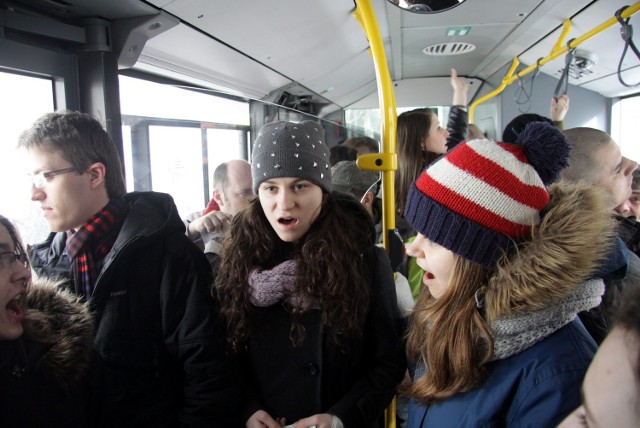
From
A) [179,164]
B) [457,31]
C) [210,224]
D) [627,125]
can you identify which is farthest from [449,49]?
[210,224]

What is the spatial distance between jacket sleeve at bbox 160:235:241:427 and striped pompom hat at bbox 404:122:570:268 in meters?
0.76

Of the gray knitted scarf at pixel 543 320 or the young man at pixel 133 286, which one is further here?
the young man at pixel 133 286

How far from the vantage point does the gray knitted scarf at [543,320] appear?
82 centimetres

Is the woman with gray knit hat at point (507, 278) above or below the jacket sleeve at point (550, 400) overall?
above

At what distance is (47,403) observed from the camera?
81 centimetres

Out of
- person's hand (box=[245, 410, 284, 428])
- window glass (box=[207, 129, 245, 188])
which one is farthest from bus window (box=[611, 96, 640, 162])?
person's hand (box=[245, 410, 284, 428])

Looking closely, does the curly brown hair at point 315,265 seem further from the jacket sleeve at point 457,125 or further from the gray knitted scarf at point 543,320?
the jacket sleeve at point 457,125

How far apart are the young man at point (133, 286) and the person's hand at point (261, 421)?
0.06 meters

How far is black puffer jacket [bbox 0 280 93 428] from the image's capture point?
2.50ft

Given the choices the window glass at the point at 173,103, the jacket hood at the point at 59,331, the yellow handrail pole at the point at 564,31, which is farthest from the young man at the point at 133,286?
the yellow handrail pole at the point at 564,31

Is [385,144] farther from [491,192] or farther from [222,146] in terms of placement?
[222,146]

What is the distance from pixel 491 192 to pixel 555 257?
182 mm

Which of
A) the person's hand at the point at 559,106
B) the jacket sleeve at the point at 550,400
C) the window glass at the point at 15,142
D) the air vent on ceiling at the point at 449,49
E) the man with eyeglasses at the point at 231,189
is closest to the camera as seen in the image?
the jacket sleeve at the point at 550,400

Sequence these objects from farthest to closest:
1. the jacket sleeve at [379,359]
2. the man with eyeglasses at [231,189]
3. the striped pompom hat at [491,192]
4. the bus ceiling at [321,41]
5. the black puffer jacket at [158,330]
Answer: the man with eyeglasses at [231,189] < the bus ceiling at [321,41] < the jacket sleeve at [379,359] < the black puffer jacket at [158,330] < the striped pompom hat at [491,192]
